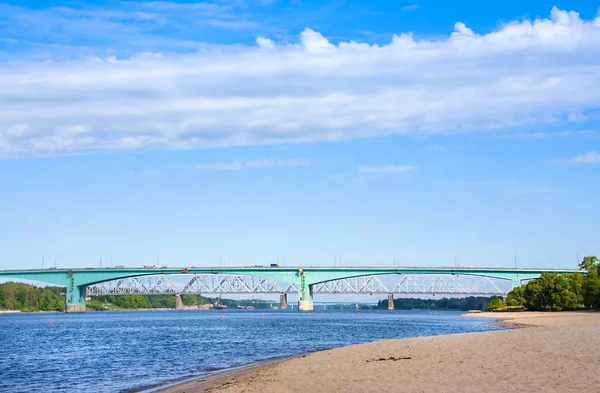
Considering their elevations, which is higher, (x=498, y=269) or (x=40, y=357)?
(x=498, y=269)

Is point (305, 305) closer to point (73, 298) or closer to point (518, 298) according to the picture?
point (73, 298)

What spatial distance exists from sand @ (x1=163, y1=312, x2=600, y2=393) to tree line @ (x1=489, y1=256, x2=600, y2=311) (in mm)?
68805

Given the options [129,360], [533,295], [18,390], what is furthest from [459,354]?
[533,295]

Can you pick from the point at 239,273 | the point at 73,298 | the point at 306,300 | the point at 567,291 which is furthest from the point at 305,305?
the point at 567,291

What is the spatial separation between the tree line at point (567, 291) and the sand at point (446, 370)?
226ft

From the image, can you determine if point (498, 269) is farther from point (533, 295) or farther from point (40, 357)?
point (40, 357)

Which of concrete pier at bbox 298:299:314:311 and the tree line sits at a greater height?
the tree line

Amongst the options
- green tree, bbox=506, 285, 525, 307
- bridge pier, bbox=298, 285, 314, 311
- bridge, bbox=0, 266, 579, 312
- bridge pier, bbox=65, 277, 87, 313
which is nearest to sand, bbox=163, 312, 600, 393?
green tree, bbox=506, 285, 525, 307

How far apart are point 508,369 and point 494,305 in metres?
154

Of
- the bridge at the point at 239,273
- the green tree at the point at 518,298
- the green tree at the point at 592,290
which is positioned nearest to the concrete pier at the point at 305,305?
the bridge at the point at 239,273

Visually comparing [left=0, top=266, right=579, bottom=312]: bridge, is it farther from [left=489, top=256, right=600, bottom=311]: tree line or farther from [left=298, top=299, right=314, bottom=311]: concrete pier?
[left=489, top=256, right=600, bottom=311]: tree line

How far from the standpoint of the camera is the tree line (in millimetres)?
100500

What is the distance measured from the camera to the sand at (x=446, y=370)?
22375mm

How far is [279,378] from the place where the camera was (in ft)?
93.1
